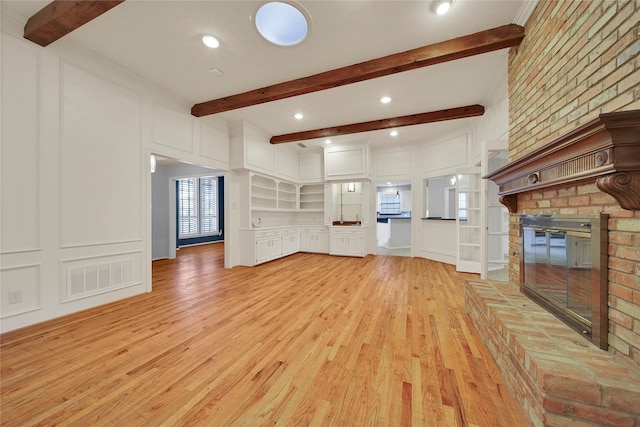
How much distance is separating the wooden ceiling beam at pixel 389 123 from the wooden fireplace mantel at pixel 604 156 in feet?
9.85

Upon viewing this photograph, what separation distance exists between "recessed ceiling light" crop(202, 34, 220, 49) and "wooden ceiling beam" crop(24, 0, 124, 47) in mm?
729

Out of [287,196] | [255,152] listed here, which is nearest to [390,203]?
[287,196]

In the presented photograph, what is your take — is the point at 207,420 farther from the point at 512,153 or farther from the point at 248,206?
the point at 248,206

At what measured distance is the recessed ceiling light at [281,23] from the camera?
221 cm

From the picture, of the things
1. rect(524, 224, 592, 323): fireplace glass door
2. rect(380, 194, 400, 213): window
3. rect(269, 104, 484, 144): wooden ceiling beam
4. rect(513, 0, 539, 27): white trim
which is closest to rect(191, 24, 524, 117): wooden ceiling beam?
rect(513, 0, 539, 27): white trim

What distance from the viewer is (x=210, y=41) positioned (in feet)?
8.30

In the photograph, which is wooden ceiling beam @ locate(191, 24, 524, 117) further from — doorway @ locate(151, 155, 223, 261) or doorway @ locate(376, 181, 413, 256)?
doorway @ locate(376, 181, 413, 256)

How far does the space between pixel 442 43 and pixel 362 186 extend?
153 inches

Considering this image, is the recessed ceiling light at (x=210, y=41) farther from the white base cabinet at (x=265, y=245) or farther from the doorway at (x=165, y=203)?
the doorway at (x=165, y=203)

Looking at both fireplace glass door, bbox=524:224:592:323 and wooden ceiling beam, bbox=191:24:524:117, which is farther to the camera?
wooden ceiling beam, bbox=191:24:524:117

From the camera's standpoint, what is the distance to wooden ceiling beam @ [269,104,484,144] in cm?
404

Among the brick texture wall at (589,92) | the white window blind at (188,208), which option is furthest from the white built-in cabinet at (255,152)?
the brick texture wall at (589,92)

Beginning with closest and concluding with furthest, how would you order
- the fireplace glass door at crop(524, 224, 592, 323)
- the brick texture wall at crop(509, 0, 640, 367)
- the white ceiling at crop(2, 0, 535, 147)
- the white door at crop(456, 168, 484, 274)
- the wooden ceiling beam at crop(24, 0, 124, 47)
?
the brick texture wall at crop(509, 0, 640, 367), the fireplace glass door at crop(524, 224, 592, 323), the wooden ceiling beam at crop(24, 0, 124, 47), the white ceiling at crop(2, 0, 535, 147), the white door at crop(456, 168, 484, 274)

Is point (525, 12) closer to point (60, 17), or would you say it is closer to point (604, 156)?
point (604, 156)
